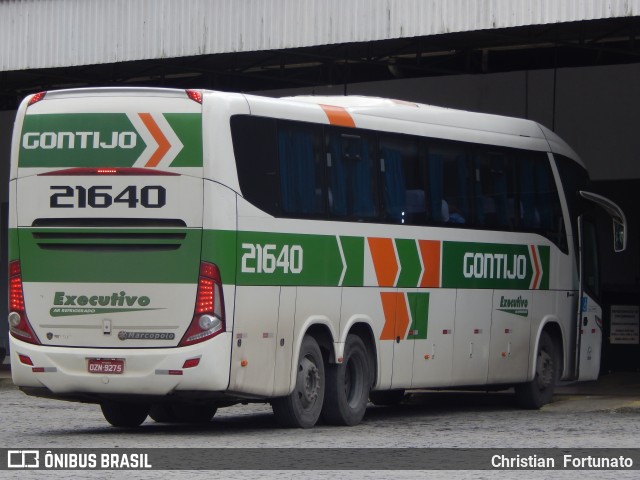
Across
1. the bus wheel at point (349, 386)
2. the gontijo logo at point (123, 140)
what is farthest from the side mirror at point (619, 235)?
the gontijo logo at point (123, 140)

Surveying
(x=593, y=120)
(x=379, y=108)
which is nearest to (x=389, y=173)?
(x=379, y=108)

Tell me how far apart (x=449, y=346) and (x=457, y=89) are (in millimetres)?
9157

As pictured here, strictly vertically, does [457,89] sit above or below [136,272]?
above

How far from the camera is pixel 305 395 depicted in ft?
52.8

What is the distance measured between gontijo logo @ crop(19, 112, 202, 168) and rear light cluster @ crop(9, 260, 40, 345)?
105 centimetres

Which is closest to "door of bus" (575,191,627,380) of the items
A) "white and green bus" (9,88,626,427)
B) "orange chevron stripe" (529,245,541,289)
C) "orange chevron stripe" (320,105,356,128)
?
"orange chevron stripe" (529,245,541,289)

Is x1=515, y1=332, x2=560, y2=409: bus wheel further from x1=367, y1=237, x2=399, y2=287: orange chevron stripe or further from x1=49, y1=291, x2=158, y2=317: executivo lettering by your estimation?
x1=49, y1=291, x2=158, y2=317: executivo lettering

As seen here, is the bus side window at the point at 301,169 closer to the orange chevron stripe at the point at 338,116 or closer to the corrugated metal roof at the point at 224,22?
the orange chevron stripe at the point at 338,116

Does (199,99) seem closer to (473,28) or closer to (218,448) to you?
(218,448)

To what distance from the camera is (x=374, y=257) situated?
17.1 m

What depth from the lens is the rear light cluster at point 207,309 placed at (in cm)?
1479

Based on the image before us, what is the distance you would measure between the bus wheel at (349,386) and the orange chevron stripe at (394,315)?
423mm

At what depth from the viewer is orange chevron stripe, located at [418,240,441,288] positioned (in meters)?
18.0

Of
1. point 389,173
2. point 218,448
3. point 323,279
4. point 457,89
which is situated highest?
point 457,89
